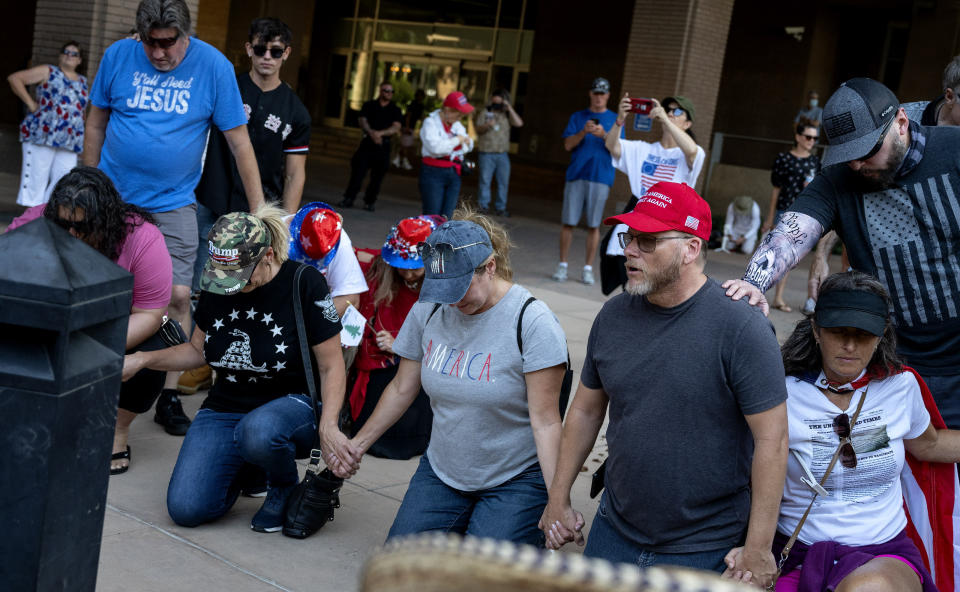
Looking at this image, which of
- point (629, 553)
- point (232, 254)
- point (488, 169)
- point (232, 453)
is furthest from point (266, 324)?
point (488, 169)

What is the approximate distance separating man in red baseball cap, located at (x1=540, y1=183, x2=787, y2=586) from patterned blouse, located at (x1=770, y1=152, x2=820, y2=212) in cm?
805

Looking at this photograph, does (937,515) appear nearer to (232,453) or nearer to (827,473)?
(827,473)

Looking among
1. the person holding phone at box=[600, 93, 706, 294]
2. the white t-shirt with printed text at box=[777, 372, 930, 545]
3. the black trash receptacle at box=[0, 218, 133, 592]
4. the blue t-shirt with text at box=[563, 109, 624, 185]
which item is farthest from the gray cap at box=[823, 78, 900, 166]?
the blue t-shirt with text at box=[563, 109, 624, 185]

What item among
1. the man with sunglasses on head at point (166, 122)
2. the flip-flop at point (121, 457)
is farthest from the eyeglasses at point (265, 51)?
the flip-flop at point (121, 457)

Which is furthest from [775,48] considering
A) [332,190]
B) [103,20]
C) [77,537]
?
[77,537]

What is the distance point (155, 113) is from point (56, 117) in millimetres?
6081

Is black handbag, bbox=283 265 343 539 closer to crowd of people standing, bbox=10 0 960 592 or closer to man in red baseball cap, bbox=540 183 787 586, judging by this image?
crowd of people standing, bbox=10 0 960 592

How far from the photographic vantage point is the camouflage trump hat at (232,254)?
149 inches

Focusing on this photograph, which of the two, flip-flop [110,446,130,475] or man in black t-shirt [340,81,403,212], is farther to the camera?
man in black t-shirt [340,81,403,212]

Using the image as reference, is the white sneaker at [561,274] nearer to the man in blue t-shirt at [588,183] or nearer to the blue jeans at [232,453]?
the man in blue t-shirt at [588,183]

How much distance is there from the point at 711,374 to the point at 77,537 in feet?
5.51

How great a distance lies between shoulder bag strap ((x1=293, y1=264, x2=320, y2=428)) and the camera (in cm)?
393

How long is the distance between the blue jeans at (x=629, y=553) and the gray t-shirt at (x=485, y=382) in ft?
1.56

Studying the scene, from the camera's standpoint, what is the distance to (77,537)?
2223 millimetres
